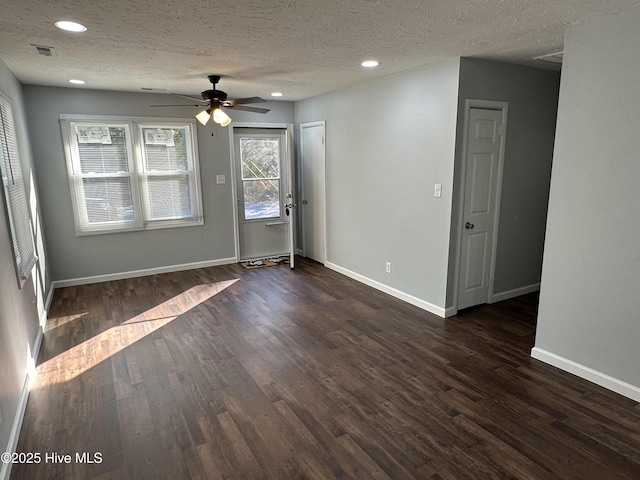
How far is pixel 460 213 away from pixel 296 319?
6.24 feet

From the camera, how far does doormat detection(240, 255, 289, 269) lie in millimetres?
5898

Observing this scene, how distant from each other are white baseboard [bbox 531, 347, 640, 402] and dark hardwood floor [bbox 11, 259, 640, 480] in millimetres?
74

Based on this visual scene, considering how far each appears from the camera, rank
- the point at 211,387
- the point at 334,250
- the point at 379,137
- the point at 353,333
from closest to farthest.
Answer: the point at 211,387 → the point at 353,333 → the point at 379,137 → the point at 334,250

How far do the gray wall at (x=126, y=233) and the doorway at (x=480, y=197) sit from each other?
10.5ft

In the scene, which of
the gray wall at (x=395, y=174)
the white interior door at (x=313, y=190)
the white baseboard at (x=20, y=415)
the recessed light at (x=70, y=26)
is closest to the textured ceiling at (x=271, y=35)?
the recessed light at (x=70, y=26)

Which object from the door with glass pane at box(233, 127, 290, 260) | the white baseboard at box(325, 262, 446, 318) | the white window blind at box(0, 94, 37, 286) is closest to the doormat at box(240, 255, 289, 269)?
the door with glass pane at box(233, 127, 290, 260)

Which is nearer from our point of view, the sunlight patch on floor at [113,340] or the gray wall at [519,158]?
the sunlight patch on floor at [113,340]

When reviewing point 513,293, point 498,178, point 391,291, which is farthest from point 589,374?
point 391,291

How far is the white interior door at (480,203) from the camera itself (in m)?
3.72

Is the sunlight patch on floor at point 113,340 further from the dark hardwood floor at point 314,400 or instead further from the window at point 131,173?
the window at point 131,173

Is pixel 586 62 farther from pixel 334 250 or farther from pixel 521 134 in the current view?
pixel 334 250

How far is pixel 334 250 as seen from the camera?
5.62 meters

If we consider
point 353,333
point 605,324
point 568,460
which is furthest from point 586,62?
point 353,333

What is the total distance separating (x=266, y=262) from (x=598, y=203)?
14.4 ft
